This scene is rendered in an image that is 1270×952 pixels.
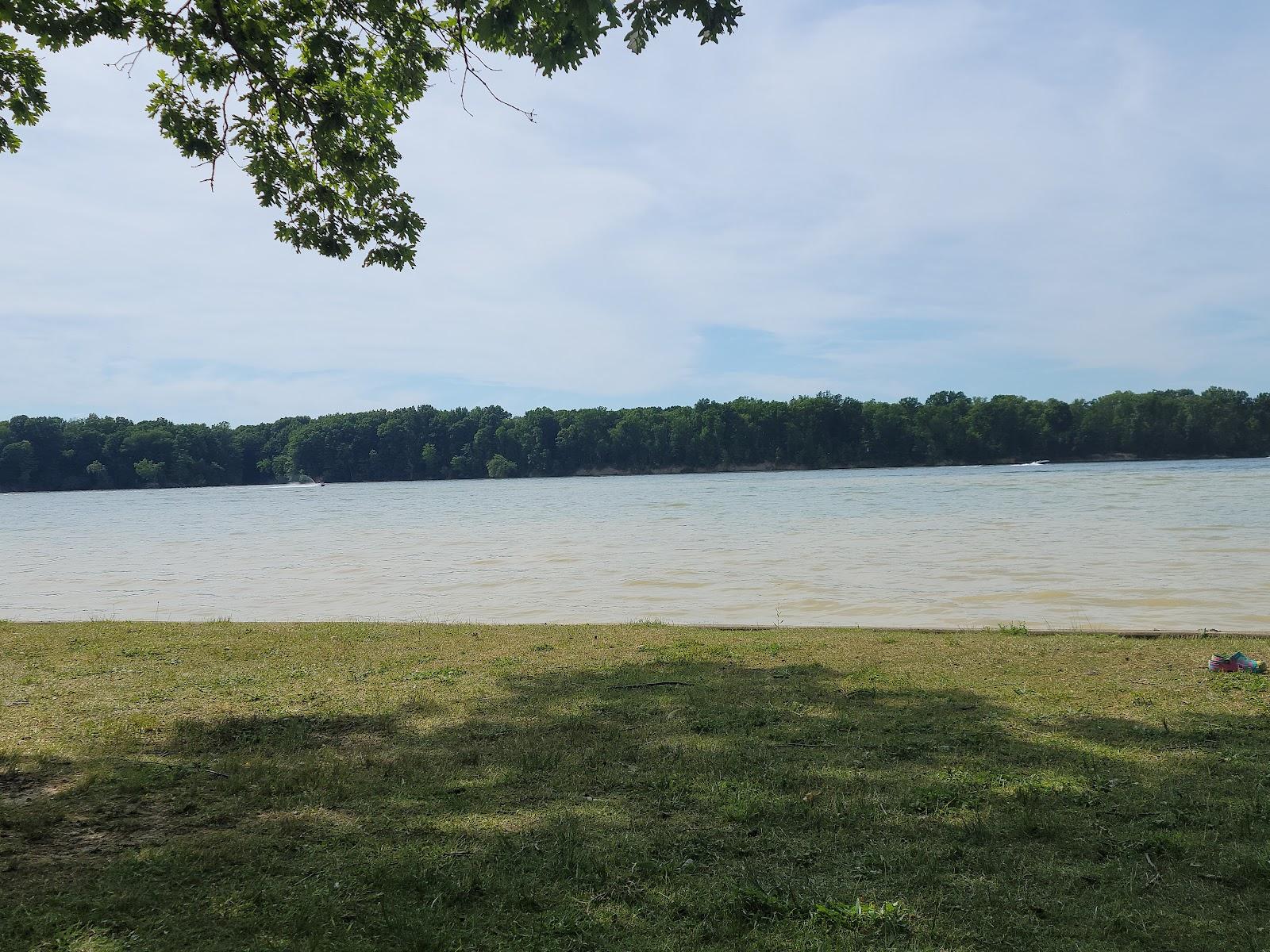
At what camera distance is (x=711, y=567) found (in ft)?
60.2

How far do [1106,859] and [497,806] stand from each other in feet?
9.18

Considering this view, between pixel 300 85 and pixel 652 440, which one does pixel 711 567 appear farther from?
pixel 652 440

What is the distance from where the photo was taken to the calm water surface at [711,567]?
1280 centimetres

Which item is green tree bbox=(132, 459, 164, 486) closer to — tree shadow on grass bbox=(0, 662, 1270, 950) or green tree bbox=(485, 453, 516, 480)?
green tree bbox=(485, 453, 516, 480)

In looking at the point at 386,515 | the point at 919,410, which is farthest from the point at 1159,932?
the point at 919,410

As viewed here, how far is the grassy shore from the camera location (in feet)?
10.6

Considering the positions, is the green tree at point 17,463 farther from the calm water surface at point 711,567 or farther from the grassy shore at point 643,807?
the grassy shore at point 643,807

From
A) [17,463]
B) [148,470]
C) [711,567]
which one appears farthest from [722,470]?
[711,567]

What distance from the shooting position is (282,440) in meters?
149

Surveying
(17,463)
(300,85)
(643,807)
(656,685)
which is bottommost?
(656,685)

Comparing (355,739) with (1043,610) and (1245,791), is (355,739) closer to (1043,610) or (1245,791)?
(1245,791)

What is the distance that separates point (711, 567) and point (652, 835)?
14400 millimetres

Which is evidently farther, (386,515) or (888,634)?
(386,515)

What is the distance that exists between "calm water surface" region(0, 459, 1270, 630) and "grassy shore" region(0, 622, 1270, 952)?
484cm
